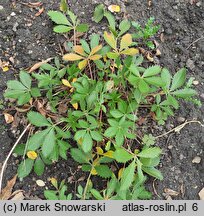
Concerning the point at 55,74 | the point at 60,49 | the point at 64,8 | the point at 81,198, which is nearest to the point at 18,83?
the point at 55,74

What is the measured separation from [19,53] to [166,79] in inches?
34.2

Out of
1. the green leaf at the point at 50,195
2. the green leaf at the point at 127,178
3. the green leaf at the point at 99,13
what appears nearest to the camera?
the green leaf at the point at 127,178

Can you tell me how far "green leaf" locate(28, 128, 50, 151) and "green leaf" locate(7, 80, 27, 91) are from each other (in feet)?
0.92

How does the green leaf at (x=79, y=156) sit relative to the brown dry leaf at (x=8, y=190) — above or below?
above

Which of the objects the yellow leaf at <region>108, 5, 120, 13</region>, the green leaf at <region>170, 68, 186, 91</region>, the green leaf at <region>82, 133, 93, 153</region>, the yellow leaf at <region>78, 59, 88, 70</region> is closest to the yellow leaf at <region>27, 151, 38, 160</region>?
the green leaf at <region>82, 133, 93, 153</region>

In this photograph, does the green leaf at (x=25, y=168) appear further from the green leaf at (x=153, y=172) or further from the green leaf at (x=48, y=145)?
the green leaf at (x=153, y=172)

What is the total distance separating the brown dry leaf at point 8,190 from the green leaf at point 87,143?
0.45 m

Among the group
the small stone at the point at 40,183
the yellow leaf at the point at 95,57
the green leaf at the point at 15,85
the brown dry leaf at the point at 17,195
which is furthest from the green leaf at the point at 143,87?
the brown dry leaf at the point at 17,195

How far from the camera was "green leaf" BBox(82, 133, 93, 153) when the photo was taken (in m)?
2.02

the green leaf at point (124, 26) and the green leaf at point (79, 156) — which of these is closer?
the green leaf at point (79, 156)

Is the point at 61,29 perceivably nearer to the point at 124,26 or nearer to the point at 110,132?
the point at 124,26

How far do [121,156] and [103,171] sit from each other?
0.59ft

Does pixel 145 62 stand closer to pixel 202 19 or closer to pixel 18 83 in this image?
pixel 202 19

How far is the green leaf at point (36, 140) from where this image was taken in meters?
2.07
